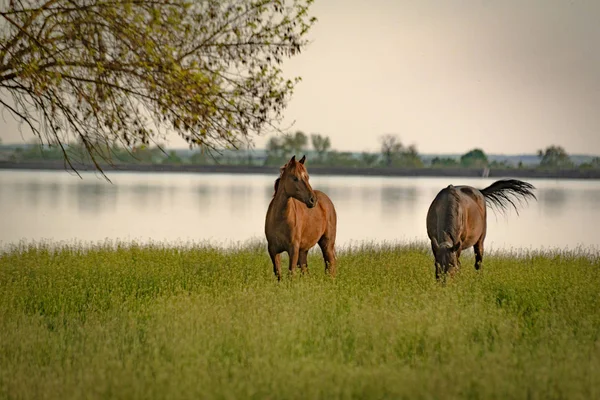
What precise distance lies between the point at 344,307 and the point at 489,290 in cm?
337

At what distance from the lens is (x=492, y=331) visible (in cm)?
1026

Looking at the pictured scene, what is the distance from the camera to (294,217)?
13070mm

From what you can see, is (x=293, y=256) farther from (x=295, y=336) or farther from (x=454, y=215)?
(x=295, y=336)

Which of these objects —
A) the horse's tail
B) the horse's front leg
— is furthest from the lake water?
the horse's front leg

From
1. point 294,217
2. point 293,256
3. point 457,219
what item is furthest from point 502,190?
point 293,256

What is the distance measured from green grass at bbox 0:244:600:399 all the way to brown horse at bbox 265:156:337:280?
0.67 meters

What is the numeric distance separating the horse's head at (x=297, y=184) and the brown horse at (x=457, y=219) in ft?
7.90

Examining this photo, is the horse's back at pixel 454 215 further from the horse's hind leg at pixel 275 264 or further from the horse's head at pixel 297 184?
the horse's hind leg at pixel 275 264

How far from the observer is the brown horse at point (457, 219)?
12766mm

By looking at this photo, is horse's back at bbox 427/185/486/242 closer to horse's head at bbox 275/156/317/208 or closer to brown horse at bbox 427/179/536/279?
brown horse at bbox 427/179/536/279

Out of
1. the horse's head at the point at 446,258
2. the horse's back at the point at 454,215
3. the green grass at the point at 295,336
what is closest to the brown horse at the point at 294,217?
the green grass at the point at 295,336

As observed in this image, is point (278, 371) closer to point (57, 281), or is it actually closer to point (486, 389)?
point (486, 389)

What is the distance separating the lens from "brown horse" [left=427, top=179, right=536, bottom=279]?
1277 cm

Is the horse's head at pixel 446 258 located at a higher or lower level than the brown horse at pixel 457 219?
lower
